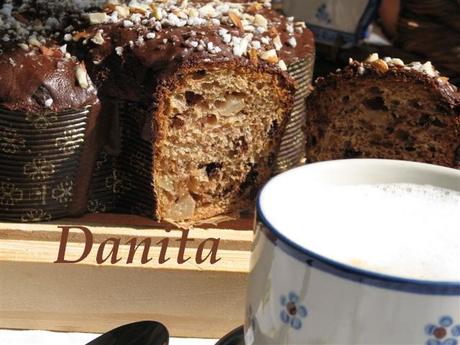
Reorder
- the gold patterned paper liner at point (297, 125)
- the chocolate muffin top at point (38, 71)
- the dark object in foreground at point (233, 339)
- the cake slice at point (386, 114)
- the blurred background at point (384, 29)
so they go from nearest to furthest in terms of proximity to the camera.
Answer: the dark object in foreground at point (233, 339) < the chocolate muffin top at point (38, 71) < the cake slice at point (386, 114) < the gold patterned paper liner at point (297, 125) < the blurred background at point (384, 29)

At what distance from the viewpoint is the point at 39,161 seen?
1.36 m

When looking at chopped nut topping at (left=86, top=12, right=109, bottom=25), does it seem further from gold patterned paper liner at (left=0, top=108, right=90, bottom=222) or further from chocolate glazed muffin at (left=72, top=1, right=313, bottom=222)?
gold patterned paper liner at (left=0, top=108, right=90, bottom=222)

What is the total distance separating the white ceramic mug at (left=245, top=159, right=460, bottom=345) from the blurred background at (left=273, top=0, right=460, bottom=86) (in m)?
1.12

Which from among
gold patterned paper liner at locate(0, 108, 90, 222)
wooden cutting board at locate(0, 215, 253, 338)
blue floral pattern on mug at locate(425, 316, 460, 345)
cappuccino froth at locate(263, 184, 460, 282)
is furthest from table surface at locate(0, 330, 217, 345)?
blue floral pattern on mug at locate(425, 316, 460, 345)

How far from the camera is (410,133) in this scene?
58.4 inches

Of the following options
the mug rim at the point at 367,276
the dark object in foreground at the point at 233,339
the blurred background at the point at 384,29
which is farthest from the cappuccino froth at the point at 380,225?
the blurred background at the point at 384,29

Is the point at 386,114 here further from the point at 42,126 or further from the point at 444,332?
the point at 444,332

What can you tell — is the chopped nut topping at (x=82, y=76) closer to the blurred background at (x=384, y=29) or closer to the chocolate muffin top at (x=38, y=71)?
the chocolate muffin top at (x=38, y=71)

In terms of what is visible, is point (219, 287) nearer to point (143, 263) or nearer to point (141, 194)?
point (143, 263)

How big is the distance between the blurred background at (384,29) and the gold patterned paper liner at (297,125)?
30 centimetres

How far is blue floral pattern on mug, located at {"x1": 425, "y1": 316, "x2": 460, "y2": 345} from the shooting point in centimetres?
67

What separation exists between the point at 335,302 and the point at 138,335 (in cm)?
38

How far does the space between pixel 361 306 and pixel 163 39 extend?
856 millimetres

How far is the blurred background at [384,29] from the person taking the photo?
1729 mm
